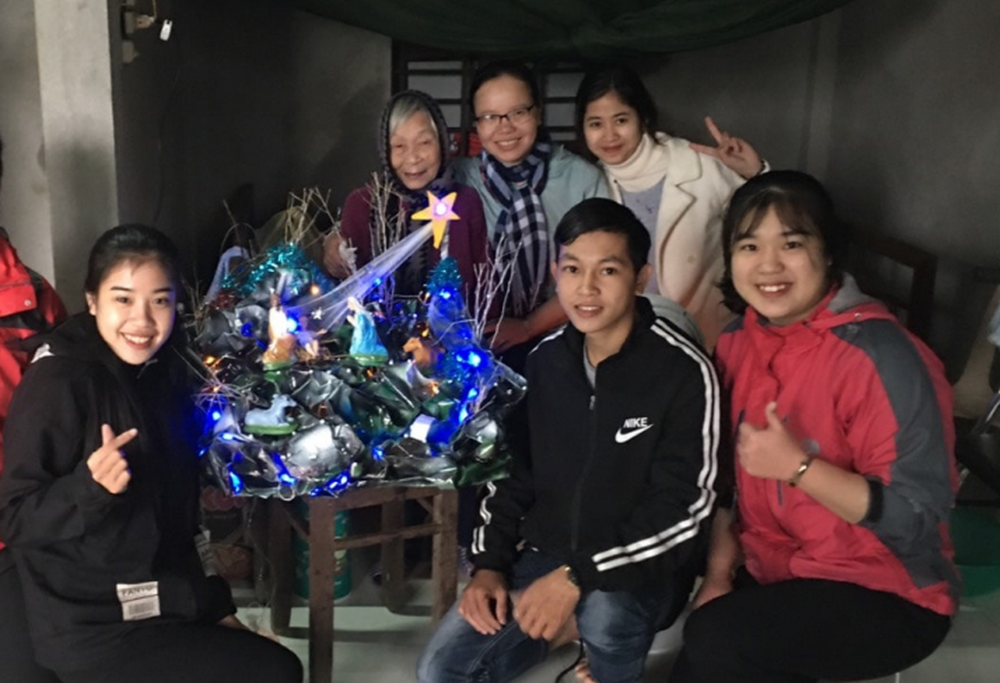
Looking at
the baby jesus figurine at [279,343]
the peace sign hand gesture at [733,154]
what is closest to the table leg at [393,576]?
the baby jesus figurine at [279,343]

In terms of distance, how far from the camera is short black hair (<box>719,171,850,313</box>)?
162 cm

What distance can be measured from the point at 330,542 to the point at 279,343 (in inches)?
16.7

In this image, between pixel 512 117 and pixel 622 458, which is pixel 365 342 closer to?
pixel 622 458

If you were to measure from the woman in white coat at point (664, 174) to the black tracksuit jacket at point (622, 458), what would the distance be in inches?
26.4

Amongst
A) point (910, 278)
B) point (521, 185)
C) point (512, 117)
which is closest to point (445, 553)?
point (521, 185)

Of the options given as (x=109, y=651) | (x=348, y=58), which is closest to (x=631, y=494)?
(x=109, y=651)

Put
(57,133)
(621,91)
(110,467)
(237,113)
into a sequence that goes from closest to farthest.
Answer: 1. (110,467)
2. (57,133)
3. (621,91)
4. (237,113)

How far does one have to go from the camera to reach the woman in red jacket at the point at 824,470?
1501 mm

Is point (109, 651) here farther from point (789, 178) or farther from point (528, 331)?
point (789, 178)

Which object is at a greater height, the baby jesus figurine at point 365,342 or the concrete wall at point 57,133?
the concrete wall at point 57,133

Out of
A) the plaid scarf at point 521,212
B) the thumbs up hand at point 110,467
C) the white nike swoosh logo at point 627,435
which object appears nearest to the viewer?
the thumbs up hand at point 110,467

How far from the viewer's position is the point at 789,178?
1.63 metres

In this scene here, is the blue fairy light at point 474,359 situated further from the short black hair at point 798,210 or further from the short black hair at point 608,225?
the short black hair at point 798,210

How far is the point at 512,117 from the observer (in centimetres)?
221
